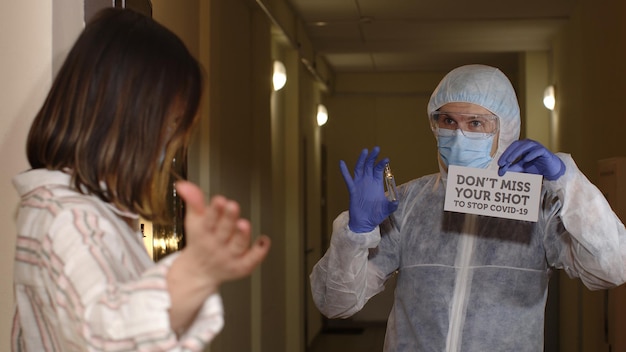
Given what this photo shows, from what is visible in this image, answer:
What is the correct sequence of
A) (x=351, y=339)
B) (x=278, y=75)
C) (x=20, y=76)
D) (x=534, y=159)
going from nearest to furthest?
(x=20, y=76) → (x=534, y=159) → (x=278, y=75) → (x=351, y=339)

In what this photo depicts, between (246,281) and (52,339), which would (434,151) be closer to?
(246,281)

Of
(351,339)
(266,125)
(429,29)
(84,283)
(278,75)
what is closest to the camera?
(84,283)

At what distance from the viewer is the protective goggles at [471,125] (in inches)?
85.4

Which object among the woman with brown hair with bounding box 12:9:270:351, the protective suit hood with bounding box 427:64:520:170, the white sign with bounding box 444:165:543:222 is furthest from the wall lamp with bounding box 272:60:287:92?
the woman with brown hair with bounding box 12:9:270:351

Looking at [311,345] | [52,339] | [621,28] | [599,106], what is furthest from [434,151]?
[52,339]

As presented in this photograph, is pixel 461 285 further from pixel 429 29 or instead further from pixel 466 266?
pixel 429 29

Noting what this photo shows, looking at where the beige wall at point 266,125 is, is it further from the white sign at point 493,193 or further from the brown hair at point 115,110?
the white sign at point 493,193

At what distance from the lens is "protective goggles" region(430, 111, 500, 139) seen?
2170 millimetres

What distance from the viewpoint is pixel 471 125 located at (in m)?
2.19

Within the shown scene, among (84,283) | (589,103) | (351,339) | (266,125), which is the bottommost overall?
(351,339)

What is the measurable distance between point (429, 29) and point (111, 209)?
5833 mm

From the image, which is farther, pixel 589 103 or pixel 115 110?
pixel 589 103

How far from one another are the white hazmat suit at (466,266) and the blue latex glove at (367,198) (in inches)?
1.5

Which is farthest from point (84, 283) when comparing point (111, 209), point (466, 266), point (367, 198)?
point (466, 266)
